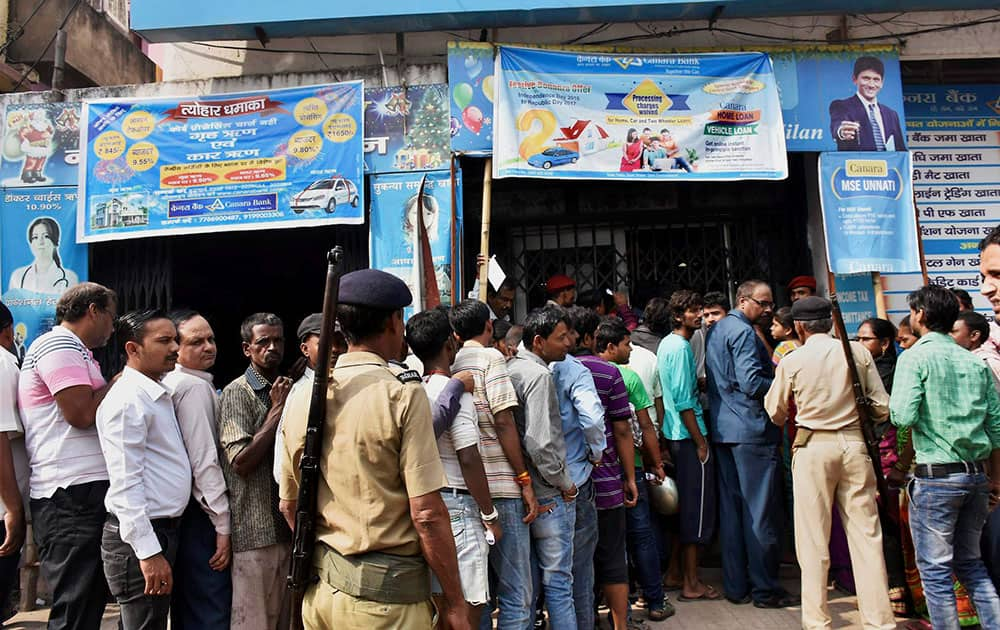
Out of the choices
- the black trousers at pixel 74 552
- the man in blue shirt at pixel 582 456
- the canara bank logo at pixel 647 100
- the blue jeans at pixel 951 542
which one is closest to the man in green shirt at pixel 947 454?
the blue jeans at pixel 951 542

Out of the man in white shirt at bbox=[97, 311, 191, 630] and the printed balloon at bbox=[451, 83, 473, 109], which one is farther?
the printed balloon at bbox=[451, 83, 473, 109]

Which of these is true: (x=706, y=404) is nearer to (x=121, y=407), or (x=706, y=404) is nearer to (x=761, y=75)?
(x=761, y=75)

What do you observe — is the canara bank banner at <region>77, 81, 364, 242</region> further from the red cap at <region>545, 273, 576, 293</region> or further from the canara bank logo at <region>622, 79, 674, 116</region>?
the canara bank logo at <region>622, 79, 674, 116</region>

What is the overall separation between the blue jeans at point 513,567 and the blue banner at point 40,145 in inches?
183

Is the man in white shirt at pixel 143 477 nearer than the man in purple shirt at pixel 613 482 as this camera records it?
Yes

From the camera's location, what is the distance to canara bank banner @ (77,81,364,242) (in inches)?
227

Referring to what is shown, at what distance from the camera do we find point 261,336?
11.7ft

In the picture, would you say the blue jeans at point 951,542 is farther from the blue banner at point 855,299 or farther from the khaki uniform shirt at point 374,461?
the khaki uniform shirt at point 374,461

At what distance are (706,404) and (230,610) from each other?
3284 millimetres

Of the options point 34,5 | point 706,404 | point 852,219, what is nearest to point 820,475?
point 706,404

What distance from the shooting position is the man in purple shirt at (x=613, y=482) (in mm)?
4059

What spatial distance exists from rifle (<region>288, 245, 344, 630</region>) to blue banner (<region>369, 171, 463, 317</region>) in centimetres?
367

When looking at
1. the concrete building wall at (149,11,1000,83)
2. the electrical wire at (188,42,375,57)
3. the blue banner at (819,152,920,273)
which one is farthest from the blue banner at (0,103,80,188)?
the blue banner at (819,152,920,273)

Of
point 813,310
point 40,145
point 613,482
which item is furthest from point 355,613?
point 40,145
